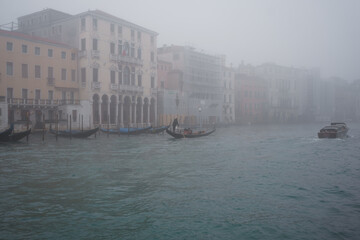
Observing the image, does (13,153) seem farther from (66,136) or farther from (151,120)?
(151,120)

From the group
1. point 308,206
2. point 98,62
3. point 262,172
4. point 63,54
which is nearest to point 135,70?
point 98,62

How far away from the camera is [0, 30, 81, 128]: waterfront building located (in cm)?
2369

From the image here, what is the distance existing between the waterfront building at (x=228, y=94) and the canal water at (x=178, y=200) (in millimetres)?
36176

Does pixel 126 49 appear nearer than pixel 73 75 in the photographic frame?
No

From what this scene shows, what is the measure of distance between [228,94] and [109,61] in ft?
71.1

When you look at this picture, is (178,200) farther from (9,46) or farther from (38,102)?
(9,46)

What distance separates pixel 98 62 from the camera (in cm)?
2888

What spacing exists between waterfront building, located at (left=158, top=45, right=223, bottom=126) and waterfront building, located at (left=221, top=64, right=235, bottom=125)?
1635 mm

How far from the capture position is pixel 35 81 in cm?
2548

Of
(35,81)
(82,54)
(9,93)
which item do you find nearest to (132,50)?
(82,54)

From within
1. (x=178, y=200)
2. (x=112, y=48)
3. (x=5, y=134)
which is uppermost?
(x=112, y=48)

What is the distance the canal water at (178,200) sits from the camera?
4941 mm

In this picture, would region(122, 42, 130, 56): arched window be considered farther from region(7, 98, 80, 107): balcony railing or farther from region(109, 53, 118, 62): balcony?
region(7, 98, 80, 107): balcony railing

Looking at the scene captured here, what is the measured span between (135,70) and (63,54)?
7.05m
